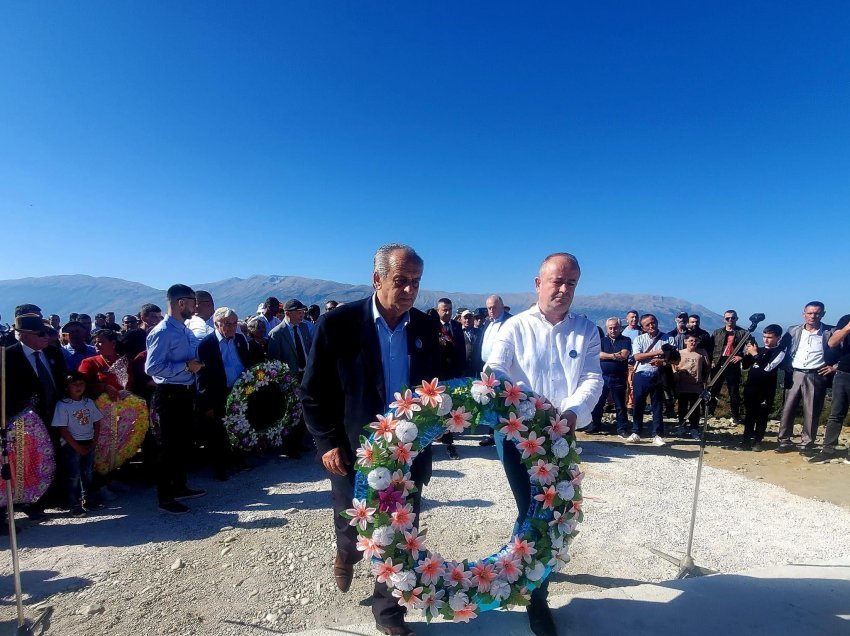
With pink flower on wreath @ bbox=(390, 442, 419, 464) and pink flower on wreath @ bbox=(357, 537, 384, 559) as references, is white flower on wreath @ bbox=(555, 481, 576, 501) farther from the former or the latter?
pink flower on wreath @ bbox=(357, 537, 384, 559)

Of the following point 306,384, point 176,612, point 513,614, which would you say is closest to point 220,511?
point 176,612

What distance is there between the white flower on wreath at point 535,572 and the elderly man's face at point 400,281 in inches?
73.6

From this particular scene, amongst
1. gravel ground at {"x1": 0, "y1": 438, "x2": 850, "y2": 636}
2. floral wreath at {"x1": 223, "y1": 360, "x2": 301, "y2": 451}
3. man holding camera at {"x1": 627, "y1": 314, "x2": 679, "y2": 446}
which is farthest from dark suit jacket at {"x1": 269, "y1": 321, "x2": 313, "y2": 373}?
man holding camera at {"x1": 627, "y1": 314, "x2": 679, "y2": 446}

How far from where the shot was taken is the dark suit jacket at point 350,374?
120 inches

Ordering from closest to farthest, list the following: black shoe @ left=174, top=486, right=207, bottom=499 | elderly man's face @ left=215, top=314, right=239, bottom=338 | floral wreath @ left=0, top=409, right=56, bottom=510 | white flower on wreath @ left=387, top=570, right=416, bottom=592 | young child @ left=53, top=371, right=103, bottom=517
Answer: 1. white flower on wreath @ left=387, top=570, right=416, bottom=592
2. floral wreath @ left=0, top=409, right=56, bottom=510
3. young child @ left=53, top=371, right=103, bottom=517
4. black shoe @ left=174, top=486, right=207, bottom=499
5. elderly man's face @ left=215, top=314, right=239, bottom=338

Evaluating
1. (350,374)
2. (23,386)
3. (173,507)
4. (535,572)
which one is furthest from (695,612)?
(23,386)

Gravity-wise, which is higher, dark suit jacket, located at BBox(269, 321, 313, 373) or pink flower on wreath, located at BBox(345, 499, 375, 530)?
dark suit jacket, located at BBox(269, 321, 313, 373)

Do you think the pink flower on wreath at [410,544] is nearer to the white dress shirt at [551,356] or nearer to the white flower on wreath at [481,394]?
the white flower on wreath at [481,394]

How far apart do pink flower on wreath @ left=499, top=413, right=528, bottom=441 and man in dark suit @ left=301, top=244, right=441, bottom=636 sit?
25.3 inches

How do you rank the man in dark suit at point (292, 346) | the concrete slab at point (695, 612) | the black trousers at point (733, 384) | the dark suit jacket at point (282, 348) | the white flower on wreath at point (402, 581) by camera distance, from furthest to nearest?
the black trousers at point (733, 384), the dark suit jacket at point (282, 348), the man in dark suit at point (292, 346), the concrete slab at point (695, 612), the white flower on wreath at point (402, 581)

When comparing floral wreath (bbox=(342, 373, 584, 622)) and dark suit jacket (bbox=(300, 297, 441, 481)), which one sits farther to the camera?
dark suit jacket (bbox=(300, 297, 441, 481))

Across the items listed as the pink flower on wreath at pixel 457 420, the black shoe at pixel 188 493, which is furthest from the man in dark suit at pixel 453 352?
the pink flower on wreath at pixel 457 420

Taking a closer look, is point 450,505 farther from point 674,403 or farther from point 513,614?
point 674,403

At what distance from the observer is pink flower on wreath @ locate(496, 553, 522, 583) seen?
2705 millimetres
